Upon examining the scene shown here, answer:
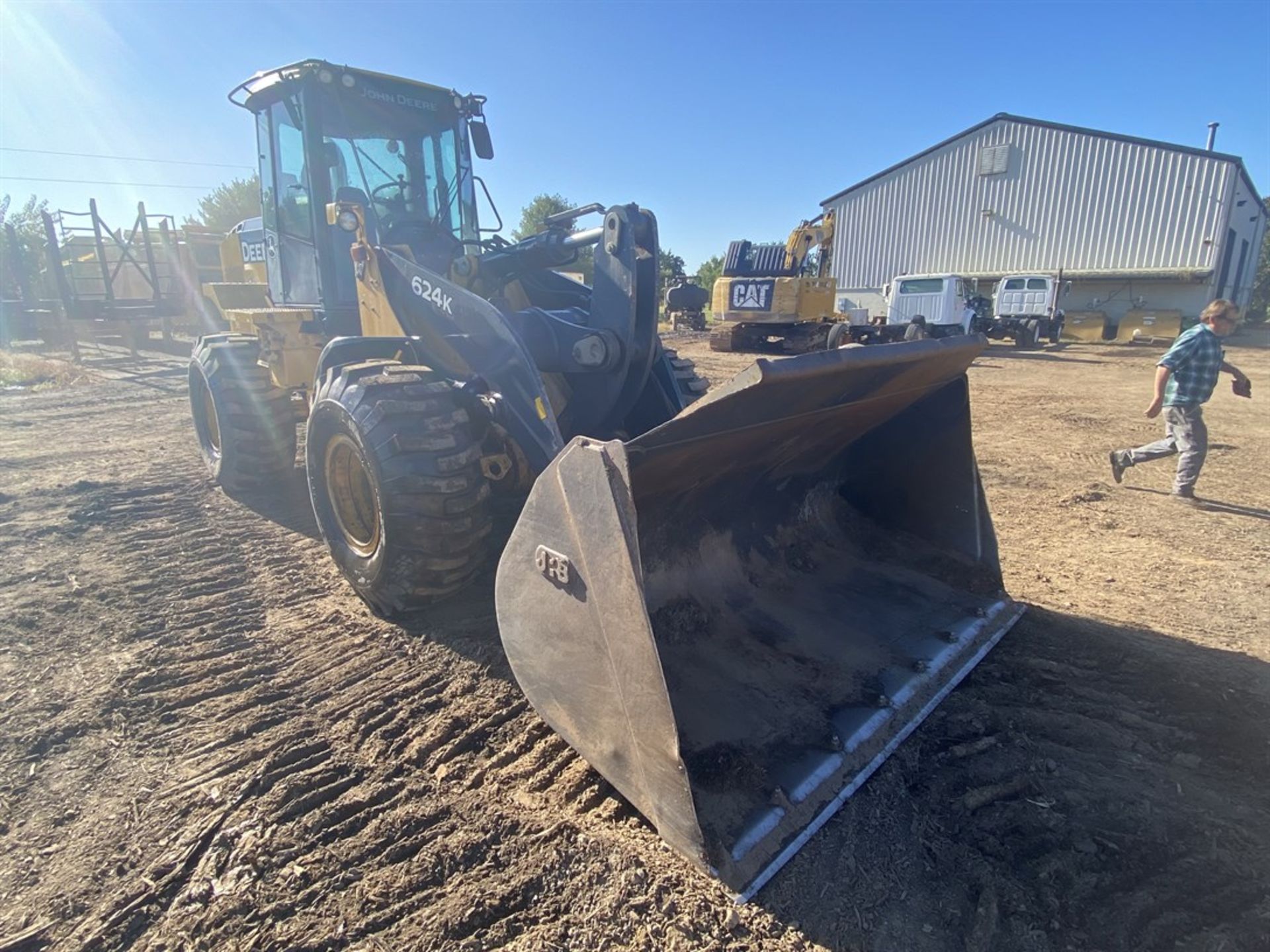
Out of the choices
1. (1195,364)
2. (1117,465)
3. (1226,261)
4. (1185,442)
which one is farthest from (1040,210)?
(1185,442)

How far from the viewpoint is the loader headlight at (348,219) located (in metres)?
4.26

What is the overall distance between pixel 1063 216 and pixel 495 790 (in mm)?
31886

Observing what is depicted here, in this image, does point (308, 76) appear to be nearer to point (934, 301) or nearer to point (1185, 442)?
point (1185, 442)

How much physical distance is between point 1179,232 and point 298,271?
100ft

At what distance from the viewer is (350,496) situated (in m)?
4.12

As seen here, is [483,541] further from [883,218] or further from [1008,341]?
[883,218]

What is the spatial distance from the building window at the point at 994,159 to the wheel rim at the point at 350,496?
31.0 meters

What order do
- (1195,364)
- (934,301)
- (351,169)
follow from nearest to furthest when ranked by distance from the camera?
1. (351,169)
2. (1195,364)
3. (934,301)

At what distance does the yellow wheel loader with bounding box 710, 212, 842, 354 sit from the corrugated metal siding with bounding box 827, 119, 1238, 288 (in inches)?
470

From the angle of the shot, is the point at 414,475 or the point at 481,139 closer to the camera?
the point at 414,475

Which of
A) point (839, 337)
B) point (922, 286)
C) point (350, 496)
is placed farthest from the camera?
point (922, 286)

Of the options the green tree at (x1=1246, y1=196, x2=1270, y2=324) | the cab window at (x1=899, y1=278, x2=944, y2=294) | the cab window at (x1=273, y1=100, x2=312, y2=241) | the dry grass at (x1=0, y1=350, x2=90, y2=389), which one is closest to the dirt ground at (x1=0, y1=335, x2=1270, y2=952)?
the cab window at (x1=273, y1=100, x2=312, y2=241)

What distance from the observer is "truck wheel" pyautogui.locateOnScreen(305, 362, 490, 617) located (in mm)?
3312

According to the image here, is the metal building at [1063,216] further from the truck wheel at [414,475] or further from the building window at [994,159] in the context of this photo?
the truck wheel at [414,475]
